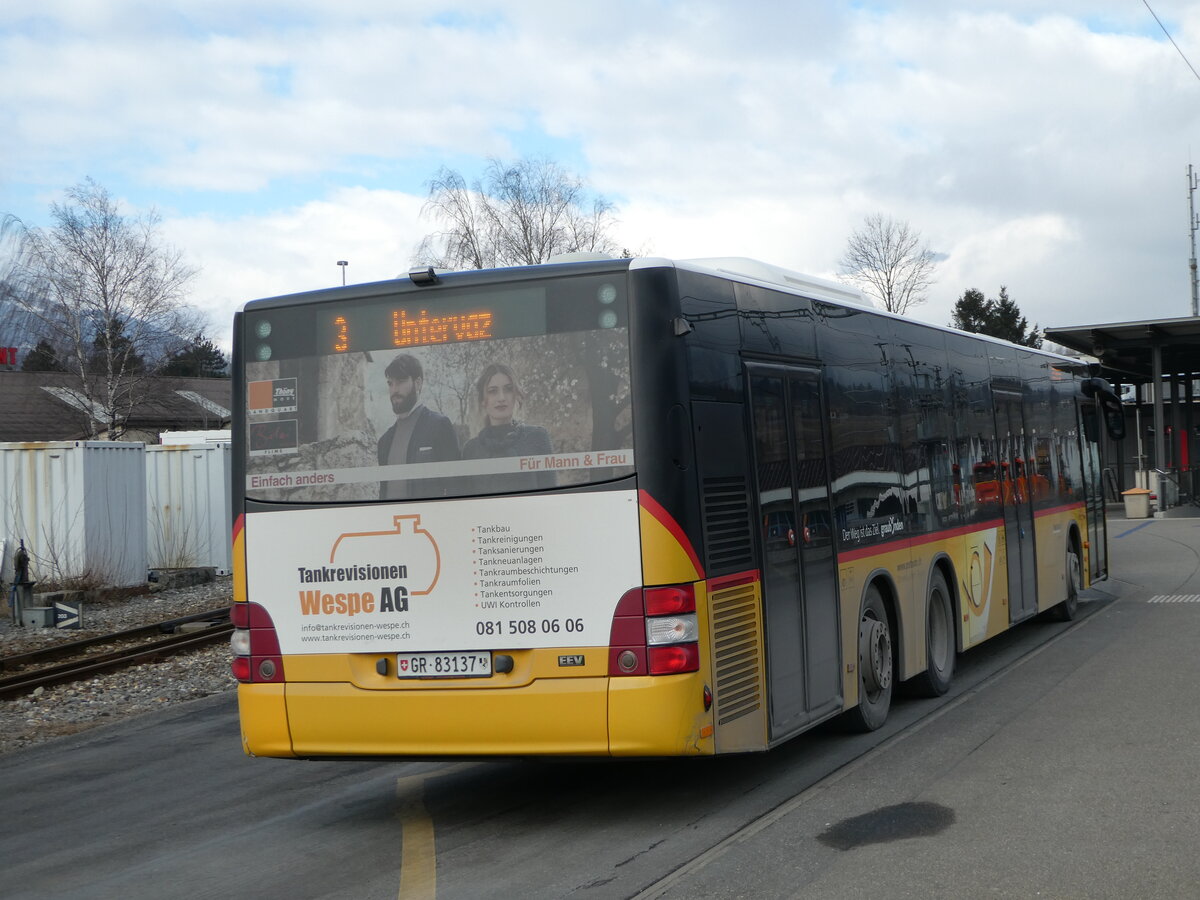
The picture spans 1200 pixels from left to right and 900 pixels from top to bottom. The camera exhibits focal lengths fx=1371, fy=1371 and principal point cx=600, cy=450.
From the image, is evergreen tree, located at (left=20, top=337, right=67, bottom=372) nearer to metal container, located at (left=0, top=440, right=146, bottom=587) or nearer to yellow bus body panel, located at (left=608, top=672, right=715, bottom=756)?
metal container, located at (left=0, top=440, right=146, bottom=587)

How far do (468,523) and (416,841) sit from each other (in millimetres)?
1666

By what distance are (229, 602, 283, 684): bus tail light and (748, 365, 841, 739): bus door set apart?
2683 mm

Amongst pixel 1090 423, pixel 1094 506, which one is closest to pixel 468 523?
pixel 1094 506

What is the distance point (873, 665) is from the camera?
9.38m

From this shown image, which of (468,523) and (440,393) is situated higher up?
(440,393)

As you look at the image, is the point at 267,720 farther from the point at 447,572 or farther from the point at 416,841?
the point at 447,572

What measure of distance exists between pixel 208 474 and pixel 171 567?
201cm

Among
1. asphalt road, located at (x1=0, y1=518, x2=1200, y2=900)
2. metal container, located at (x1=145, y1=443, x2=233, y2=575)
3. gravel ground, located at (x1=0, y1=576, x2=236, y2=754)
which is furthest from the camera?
metal container, located at (x1=145, y1=443, x2=233, y2=575)

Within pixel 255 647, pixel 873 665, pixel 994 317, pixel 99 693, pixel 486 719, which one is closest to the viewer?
pixel 486 719

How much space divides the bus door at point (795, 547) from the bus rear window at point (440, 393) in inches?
46.5

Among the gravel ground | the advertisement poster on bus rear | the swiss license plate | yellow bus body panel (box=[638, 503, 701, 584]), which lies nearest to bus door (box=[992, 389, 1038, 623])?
yellow bus body panel (box=[638, 503, 701, 584])

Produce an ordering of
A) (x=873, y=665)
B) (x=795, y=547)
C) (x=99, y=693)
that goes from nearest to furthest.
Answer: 1. (x=795, y=547)
2. (x=873, y=665)
3. (x=99, y=693)

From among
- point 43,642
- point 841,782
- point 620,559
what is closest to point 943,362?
point 841,782

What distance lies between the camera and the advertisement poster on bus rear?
269 inches
